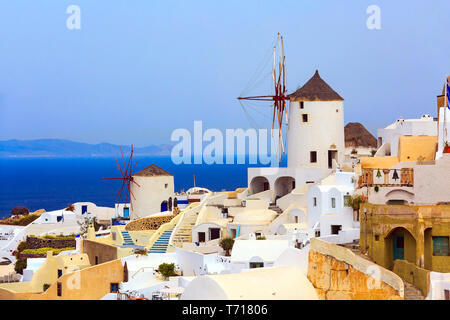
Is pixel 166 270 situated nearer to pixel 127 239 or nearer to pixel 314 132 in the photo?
pixel 127 239

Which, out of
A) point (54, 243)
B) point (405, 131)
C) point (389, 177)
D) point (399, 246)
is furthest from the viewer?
point (54, 243)

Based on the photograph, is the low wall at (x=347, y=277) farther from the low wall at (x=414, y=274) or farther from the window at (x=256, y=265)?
the window at (x=256, y=265)

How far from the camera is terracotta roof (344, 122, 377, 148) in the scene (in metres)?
36.2

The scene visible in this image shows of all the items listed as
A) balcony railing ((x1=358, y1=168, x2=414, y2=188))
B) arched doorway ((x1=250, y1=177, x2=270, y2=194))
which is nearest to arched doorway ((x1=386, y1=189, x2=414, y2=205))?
balcony railing ((x1=358, y1=168, x2=414, y2=188))

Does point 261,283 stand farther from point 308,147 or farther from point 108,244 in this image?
point 308,147

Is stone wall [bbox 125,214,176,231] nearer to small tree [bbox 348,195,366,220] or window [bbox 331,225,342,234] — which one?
window [bbox 331,225,342,234]

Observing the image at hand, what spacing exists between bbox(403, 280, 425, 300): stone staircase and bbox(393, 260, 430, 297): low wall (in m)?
0.09

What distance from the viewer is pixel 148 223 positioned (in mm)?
31922

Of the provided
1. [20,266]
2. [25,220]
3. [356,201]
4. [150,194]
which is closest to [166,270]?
[356,201]

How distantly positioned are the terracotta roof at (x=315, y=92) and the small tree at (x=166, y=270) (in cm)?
1038

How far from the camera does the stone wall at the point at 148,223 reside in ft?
104

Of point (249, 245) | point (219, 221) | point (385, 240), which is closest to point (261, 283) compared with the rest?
point (385, 240)

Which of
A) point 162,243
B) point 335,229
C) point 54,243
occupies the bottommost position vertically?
point 54,243

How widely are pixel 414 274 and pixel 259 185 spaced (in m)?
17.3
